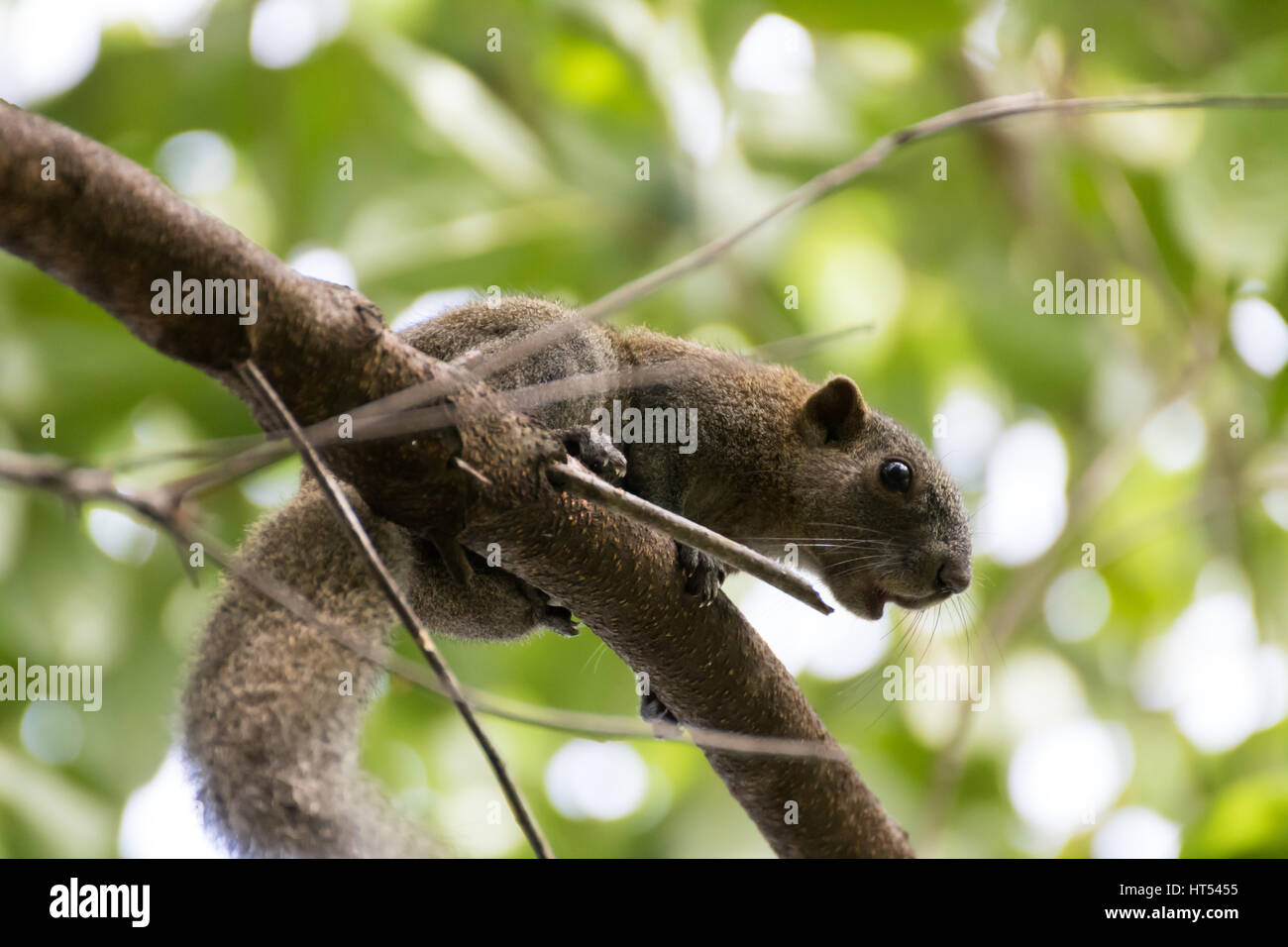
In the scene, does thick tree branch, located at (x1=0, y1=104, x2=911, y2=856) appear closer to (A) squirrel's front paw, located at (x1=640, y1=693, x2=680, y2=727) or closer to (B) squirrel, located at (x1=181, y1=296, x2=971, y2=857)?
(B) squirrel, located at (x1=181, y1=296, x2=971, y2=857)

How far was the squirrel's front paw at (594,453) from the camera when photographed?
11.2ft

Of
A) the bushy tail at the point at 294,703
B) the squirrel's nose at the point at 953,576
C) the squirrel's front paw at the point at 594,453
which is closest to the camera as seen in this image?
the bushy tail at the point at 294,703

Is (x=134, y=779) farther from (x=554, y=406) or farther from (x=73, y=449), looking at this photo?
(x=554, y=406)

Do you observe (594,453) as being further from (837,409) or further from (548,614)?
(837,409)

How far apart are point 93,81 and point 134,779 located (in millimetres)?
3302

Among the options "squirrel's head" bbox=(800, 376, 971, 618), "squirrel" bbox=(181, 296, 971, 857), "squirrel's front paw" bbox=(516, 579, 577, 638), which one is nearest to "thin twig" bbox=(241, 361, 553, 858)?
"squirrel" bbox=(181, 296, 971, 857)

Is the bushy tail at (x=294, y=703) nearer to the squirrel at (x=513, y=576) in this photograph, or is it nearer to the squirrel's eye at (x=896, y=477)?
the squirrel at (x=513, y=576)

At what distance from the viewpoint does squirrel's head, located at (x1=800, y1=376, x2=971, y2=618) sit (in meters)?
4.39

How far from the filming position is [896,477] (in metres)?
4.48

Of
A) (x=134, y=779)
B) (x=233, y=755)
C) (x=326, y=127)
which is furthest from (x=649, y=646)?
(x=326, y=127)

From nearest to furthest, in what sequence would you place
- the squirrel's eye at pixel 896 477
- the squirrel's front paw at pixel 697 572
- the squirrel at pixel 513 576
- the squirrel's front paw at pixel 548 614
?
1. the squirrel at pixel 513 576
2. the squirrel's front paw at pixel 697 572
3. the squirrel's front paw at pixel 548 614
4. the squirrel's eye at pixel 896 477

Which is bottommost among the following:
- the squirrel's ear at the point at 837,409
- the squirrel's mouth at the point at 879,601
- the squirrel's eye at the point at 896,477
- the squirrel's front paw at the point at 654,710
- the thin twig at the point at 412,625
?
the thin twig at the point at 412,625

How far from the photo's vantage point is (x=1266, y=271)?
15.8 ft

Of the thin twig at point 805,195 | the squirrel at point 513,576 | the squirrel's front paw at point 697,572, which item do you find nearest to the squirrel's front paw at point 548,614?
the squirrel at point 513,576
